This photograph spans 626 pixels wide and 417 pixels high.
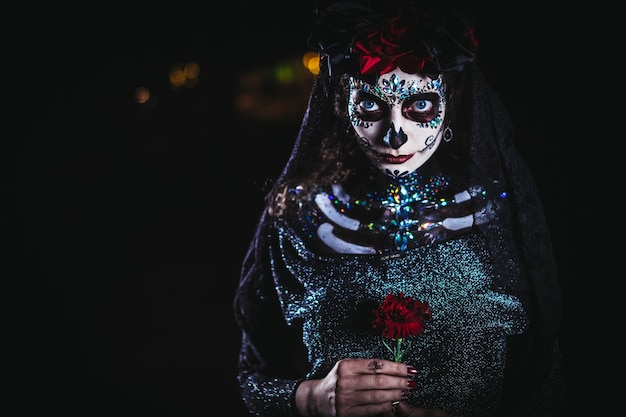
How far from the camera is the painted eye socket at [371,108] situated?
1.38m

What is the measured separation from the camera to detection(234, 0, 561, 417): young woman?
4.34 ft

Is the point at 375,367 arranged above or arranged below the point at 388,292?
below

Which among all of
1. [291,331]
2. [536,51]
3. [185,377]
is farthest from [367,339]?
[185,377]

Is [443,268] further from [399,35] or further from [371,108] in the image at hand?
[399,35]

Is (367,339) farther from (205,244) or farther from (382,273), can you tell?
(205,244)

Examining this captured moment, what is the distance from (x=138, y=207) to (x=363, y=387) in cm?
446

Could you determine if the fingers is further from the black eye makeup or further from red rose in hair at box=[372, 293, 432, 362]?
the black eye makeup

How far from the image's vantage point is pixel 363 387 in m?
1.32

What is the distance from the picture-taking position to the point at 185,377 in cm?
298

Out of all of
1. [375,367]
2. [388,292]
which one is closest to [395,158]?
[388,292]

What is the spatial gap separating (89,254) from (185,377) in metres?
1.91

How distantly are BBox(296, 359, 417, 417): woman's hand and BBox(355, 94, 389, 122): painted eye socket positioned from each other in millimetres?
535

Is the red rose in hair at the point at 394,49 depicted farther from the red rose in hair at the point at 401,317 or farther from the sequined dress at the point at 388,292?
the red rose in hair at the point at 401,317

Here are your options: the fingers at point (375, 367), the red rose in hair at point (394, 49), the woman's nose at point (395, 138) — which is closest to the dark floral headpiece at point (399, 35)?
the red rose in hair at point (394, 49)
